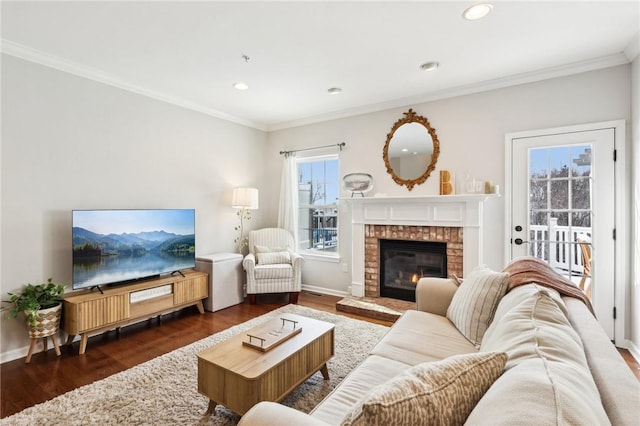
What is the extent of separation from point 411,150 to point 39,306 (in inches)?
159

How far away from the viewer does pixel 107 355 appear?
2602 mm

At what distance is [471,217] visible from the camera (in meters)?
3.34

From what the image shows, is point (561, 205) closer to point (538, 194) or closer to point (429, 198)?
point (538, 194)

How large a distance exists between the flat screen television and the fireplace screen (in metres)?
2.50

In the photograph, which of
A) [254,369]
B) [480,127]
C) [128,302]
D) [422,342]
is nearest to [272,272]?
[128,302]

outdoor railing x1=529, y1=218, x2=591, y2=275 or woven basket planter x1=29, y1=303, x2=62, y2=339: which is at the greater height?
outdoor railing x1=529, y1=218, x2=591, y2=275

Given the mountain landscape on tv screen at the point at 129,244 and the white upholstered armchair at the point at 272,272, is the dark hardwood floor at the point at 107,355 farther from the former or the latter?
the mountain landscape on tv screen at the point at 129,244

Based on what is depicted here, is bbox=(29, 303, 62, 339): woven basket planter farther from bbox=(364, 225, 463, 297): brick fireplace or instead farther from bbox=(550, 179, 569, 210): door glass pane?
bbox=(550, 179, 569, 210): door glass pane

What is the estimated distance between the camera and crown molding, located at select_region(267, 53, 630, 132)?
2.76 metres

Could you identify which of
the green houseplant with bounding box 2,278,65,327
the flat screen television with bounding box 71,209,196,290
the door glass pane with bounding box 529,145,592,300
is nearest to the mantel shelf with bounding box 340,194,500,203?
the door glass pane with bounding box 529,145,592,300

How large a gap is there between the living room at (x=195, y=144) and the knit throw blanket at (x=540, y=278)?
1.44m

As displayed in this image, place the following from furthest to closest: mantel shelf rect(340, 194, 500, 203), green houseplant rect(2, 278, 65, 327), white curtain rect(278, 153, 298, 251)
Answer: white curtain rect(278, 153, 298, 251)
mantel shelf rect(340, 194, 500, 203)
green houseplant rect(2, 278, 65, 327)

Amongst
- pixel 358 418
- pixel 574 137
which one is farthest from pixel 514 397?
pixel 574 137

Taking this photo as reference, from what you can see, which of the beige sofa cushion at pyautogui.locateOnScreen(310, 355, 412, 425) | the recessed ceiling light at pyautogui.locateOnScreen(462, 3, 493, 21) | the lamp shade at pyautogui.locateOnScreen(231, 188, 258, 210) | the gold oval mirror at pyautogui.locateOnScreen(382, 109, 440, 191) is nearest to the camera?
the beige sofa cushion at pyautogui.locateOnScreen(310, 355, 412, 425)
